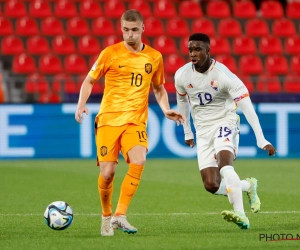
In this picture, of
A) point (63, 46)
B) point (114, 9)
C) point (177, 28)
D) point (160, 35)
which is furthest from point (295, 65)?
point (63, 46)

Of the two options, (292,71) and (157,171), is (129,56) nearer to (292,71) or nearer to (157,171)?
(157,171)

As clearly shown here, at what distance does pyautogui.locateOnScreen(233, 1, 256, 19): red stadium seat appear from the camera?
1959 centimetres

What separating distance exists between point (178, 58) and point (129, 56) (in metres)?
10.7

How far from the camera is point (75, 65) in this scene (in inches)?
682

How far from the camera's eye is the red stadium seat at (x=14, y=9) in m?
18.3

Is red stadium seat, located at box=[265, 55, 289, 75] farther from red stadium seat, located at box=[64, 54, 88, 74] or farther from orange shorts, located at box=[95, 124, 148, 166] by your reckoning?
orange shorts, located at box=[95, 124, 148, 166]

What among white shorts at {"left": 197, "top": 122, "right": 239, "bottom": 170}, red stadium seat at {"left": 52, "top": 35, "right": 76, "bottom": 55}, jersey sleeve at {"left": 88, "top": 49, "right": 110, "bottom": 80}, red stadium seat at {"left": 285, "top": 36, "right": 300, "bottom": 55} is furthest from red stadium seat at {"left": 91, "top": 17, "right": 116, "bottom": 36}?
jersey sleeve at {"left": 88, "top": 49, "right": 110, "bottom": 80}

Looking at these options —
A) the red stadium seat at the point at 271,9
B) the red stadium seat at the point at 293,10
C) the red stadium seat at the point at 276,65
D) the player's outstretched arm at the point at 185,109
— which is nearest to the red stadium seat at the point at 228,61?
the red stadium seat at the point at 276,65

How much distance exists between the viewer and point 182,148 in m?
15.5

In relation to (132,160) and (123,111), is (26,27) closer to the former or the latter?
(123,111)

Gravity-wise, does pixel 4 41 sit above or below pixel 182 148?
above

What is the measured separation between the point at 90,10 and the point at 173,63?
2692 mm

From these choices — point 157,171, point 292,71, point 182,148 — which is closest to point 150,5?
point 292,71

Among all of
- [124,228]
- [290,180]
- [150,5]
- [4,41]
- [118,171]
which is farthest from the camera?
[150,5]
